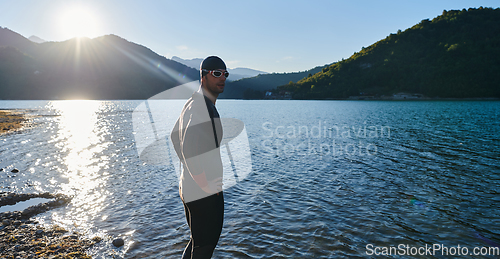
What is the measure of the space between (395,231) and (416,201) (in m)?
3.69

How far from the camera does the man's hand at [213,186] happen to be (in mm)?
3384

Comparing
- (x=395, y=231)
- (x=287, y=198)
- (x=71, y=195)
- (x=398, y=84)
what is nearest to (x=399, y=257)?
(x=395, y=231)

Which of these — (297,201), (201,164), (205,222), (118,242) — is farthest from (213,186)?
(297,201)

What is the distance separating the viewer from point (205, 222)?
3.66m

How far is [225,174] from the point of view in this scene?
53.2 ft

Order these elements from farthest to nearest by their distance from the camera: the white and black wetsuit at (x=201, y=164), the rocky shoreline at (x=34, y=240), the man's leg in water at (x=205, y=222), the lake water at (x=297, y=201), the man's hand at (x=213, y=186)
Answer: the lake water at (x=297, y=201) → the rocky shoreline at (x=34, y=240) → the man's leg in water at (x=205, y=222) → the man's hand at (x=213, y=186) → the white and black wetsuit at (x=201, y=164)

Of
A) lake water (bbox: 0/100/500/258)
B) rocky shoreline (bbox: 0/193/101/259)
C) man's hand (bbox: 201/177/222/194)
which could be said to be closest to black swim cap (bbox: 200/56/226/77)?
man's hand (bbox: 201/177/222/194)

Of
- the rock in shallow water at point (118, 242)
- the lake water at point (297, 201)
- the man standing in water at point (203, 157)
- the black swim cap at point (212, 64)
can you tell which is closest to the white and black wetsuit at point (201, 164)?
the man standing in water at point (203, 157)

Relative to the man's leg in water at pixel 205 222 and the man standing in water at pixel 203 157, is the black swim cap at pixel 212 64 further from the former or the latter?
the man's leg in water at pixel 205 222

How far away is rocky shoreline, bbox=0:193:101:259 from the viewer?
6652mm

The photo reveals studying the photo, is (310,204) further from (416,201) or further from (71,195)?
(71,195)

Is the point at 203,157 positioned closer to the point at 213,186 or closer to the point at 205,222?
the point at 213,186

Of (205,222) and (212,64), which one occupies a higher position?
(212,64)

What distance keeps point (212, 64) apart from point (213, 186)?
1.74 metres
